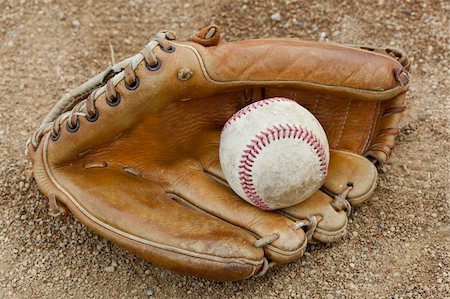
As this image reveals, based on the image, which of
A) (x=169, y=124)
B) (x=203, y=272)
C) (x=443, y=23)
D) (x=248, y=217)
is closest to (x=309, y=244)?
(x=248, y=217)

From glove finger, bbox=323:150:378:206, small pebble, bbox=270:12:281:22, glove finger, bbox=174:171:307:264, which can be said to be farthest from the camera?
small pebble, bbox=270:12:281:22

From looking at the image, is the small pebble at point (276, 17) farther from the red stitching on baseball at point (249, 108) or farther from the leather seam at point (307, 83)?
the red stitching on baseball at point (249, 108)

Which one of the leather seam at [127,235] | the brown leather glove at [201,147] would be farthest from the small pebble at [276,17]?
the leather seam at [127,235]

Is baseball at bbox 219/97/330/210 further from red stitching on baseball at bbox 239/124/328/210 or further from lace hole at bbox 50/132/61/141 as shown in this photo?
lace hole at bbox 50/132/61/141

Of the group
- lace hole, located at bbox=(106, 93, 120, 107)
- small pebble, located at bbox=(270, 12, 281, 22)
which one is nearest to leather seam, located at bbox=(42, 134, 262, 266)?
lace hole, located at bbox=(106, 93, 120, 107)

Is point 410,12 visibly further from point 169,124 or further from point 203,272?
point 203,272

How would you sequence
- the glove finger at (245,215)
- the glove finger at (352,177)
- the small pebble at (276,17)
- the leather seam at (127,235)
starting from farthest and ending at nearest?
the small pebble at (276,17)
the glove finger at (352,177)
the glove finger at (245,215)
the leather seam at (127,235)
